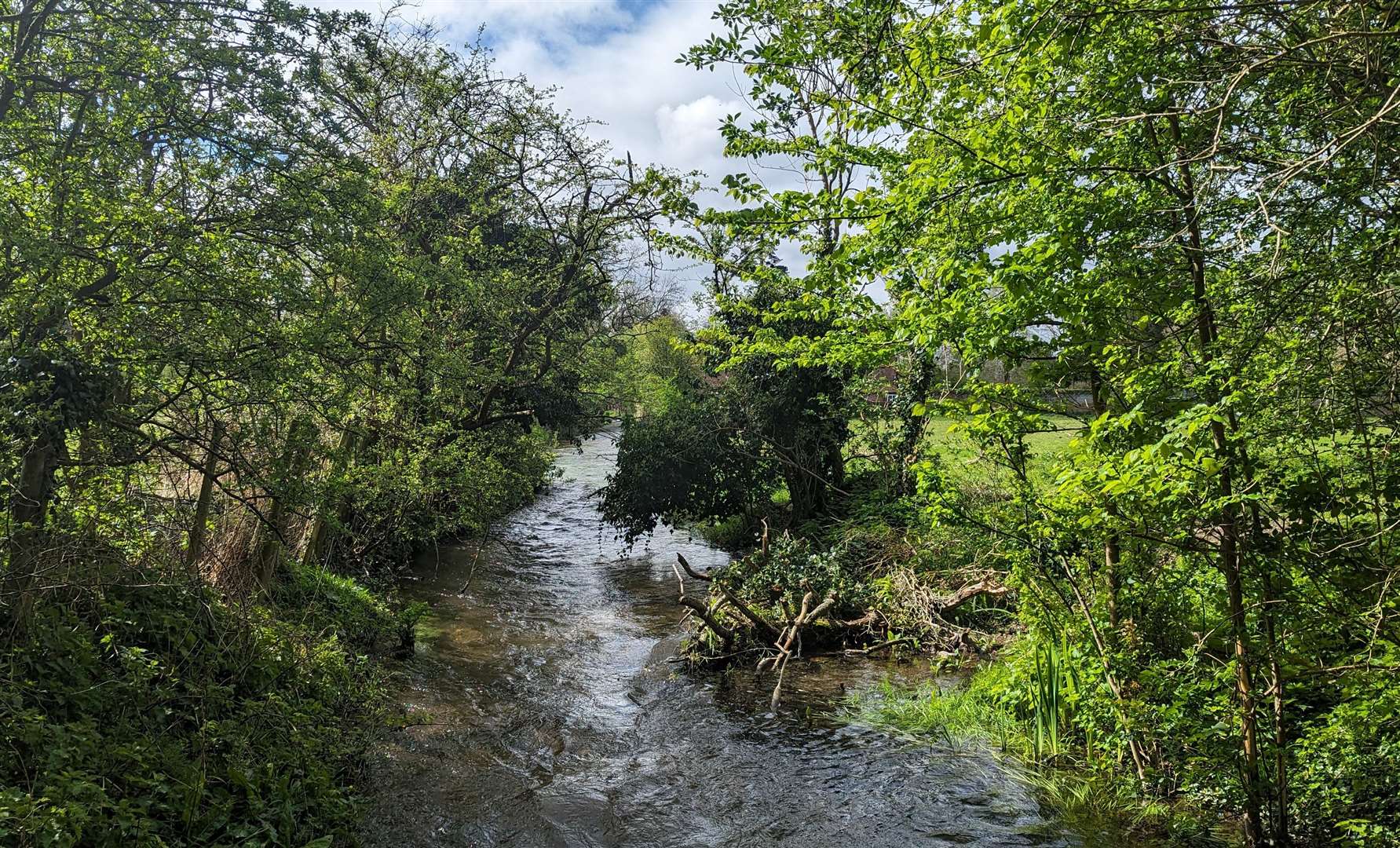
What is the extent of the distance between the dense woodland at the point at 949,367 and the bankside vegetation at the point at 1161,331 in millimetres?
35

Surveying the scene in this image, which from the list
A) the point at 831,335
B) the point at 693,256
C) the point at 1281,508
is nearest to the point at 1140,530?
the point at 1281,508

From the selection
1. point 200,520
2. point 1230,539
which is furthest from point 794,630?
point 200,520

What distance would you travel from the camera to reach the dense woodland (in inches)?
160

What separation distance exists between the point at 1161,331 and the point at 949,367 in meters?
3.10

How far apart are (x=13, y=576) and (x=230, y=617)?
1.78 metres

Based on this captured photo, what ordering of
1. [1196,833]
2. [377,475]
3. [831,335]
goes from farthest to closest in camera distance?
1. [377,475]
2. [831,335]
3. [1196,833]

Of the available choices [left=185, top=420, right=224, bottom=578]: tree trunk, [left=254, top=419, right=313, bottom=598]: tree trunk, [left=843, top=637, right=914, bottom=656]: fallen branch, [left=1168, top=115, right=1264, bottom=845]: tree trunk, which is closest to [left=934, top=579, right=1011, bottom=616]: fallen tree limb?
[left=843, top=637, right=914, bottom=656]: fallen branch

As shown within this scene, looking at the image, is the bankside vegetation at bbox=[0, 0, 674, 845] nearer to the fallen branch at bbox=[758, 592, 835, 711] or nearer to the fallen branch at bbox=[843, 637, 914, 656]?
the fallen branch at bbox=[758, 592, 835, 711]

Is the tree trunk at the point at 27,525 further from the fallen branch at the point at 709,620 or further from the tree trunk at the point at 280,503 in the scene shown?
the fallen branch at the point at 709,620

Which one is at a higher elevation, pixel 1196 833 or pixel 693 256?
pixel 693 256

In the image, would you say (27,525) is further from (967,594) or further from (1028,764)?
(967,594)

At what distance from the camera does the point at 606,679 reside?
992 centimetres

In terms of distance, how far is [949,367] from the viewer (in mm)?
8336

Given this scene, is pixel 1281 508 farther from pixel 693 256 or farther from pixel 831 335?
pixel 693 256
